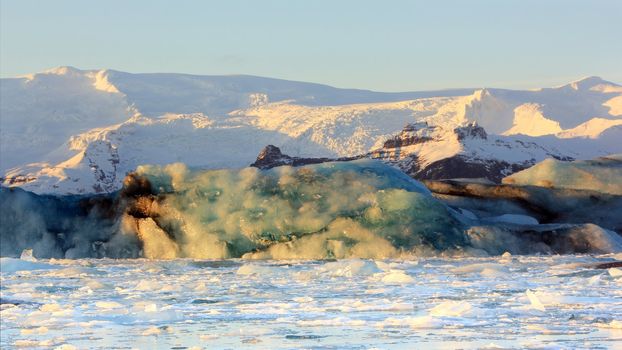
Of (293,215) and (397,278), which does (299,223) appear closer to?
(293,215)

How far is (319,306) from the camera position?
10.5m

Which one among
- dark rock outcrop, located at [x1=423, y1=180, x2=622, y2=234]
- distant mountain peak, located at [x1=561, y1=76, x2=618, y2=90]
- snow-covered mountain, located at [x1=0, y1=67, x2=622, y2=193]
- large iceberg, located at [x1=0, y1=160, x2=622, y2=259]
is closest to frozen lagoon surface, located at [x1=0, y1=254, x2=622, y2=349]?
large iceberg, located at [x1=0, y1=160, x2=622, y2=259]

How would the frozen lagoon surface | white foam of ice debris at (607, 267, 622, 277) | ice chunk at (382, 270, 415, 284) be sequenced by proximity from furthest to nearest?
ice chunk at (382, 270, 415, 284) → white foam of ice debris at (607, 267, 622, 277) → the frozen lagoon surface

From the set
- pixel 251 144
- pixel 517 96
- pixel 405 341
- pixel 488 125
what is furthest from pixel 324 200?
pixel 517 96

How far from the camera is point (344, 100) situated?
10750 centimetres

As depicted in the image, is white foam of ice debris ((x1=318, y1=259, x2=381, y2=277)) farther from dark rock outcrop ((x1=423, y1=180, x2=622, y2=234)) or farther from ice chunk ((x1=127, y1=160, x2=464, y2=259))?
dark rock outcrop ((x1=423, y1=180, x2=622, y2=234))

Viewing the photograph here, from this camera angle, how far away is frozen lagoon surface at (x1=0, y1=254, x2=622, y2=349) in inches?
330

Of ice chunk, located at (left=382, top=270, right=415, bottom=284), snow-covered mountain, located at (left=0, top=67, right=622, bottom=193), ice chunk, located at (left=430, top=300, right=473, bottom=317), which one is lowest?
snow-covered mountain, located at (left=0, top=67, right=622, bottom=193)

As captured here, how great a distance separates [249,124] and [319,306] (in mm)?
79671

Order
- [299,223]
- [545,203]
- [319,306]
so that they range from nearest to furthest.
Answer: [319,306], [299,223], [545,203]

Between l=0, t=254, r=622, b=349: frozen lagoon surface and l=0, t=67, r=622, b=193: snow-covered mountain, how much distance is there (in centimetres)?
5910

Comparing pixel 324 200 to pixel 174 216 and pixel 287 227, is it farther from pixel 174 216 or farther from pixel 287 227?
pixel 174 216

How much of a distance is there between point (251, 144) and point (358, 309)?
242ft

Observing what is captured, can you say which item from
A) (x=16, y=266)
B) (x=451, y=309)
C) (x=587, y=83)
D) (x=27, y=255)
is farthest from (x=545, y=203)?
(x=587, y=83)
